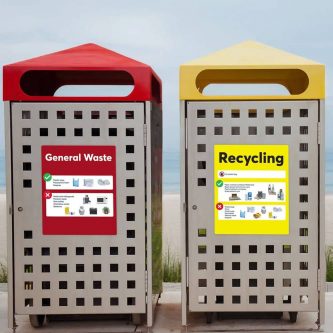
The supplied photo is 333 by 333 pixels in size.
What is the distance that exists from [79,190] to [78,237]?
35 centimetres

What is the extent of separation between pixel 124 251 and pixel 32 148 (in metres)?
1.02

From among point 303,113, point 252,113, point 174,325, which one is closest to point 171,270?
point 174,325

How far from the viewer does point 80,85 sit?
17.8 feet

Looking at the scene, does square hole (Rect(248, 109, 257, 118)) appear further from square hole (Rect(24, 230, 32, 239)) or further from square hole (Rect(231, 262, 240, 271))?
square hole (Rect(24, 230, 32, 239))

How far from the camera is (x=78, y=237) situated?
4.45 m

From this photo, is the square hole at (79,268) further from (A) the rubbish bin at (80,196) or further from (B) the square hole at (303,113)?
(B) the square hole at (303,113)

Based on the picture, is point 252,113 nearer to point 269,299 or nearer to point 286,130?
point 286,130

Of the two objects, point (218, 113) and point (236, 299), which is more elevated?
point (218, 113)

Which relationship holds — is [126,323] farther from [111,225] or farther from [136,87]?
[136,87]

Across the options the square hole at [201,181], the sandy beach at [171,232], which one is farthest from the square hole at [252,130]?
the sandy beach at [171,232]

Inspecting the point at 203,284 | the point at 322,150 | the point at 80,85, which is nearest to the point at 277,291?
the point at 203,284

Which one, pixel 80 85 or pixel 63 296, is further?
pixel 80 85

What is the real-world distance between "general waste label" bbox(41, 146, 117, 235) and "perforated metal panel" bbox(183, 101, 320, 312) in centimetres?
59

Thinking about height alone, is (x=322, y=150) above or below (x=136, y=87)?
below
